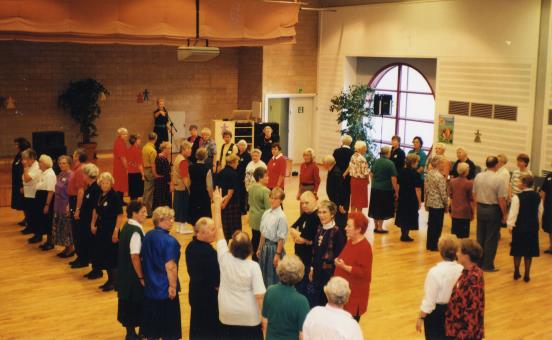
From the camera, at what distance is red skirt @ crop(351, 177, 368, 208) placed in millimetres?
10953

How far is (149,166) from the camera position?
11.4m

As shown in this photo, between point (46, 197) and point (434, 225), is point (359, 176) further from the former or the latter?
point (46, 197)

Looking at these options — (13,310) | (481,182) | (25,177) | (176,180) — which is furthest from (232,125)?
(13,310)

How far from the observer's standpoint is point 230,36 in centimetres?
1438

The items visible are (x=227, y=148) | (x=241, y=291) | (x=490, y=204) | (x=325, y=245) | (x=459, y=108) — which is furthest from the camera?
(x=459, y=108)

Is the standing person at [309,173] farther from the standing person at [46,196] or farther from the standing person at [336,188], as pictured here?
the standing person at [46,196]

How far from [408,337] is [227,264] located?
2.75 meters

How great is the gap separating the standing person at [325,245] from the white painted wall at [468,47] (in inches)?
325

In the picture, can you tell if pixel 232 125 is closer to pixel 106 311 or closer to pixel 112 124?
pixel 112 124

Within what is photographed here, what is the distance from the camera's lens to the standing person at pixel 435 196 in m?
9.78

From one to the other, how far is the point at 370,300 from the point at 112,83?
11.9 meters

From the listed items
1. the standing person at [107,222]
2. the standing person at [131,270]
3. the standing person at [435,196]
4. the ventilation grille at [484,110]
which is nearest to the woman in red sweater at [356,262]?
the standing person at [131,270]

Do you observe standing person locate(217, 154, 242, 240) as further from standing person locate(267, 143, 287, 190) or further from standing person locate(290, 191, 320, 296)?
standing person locate(290, 191, 320, 296)

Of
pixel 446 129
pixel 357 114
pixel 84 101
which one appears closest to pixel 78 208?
pixel 446 129
